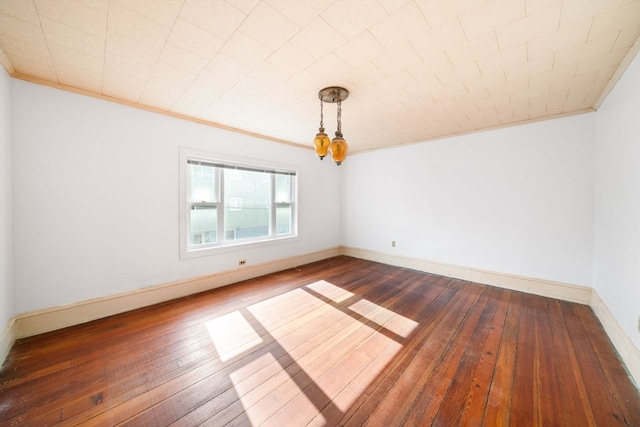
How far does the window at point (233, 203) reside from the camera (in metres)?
3.39

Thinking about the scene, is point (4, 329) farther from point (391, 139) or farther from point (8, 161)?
point (391, 139)

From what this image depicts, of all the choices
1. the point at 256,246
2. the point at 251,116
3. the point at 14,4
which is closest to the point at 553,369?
the point at 256,246

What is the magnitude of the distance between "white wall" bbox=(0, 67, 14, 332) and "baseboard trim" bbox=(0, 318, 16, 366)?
0.04 m

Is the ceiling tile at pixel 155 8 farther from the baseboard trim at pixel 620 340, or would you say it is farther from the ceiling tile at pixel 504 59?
the baseboard trim at pixel 620 340

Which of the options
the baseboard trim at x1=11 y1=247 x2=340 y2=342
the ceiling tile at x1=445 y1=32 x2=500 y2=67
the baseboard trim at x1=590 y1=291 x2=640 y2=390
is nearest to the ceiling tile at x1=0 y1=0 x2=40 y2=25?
the baseboard trim at x1=11 y1=247 x2=340 y2=342

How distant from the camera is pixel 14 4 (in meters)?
1.37

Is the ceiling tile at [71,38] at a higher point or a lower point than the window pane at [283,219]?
higher

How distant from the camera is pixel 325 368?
6.02 feet

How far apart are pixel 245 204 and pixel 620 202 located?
15.1ft

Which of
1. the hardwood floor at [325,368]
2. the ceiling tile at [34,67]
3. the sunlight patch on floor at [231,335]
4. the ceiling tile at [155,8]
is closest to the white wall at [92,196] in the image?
the ceiling tile at [34,67]

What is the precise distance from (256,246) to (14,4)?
334cm

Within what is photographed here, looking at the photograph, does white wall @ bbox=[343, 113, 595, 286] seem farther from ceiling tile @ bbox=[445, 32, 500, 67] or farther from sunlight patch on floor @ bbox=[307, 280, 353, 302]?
ceiling tile @ bbox=[445, 32, 500, 67]

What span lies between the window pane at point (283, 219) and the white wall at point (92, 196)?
1.42 m

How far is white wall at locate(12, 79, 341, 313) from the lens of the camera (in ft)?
7.36
